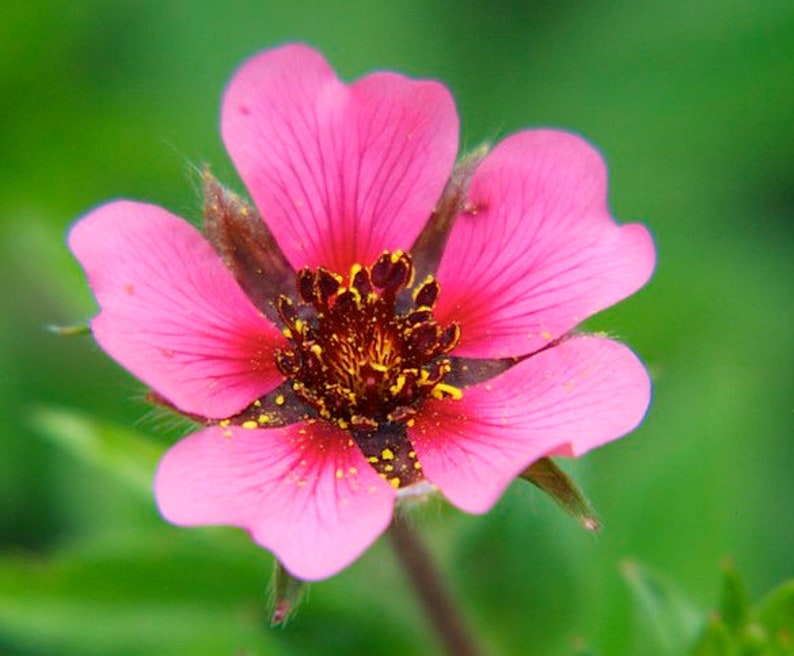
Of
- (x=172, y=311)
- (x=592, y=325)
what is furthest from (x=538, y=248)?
(x=592, y=325)

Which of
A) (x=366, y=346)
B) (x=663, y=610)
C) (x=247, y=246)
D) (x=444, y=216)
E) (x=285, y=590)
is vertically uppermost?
(x=444, y=216)

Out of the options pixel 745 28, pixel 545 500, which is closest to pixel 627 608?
pixel 545 500

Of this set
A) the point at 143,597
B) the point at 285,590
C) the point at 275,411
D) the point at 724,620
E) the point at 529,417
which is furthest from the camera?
the point at 143,597

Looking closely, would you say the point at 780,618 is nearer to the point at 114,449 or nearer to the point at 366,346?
the point at 366,346

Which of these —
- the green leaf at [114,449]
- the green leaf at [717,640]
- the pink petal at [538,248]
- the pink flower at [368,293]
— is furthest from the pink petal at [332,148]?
the green leaf at [717,640]

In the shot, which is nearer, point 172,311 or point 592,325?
point 172,311

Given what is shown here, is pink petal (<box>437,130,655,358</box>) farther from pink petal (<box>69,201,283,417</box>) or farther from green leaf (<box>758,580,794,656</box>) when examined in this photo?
green leaf (<box>758,580,794,656</box>)
